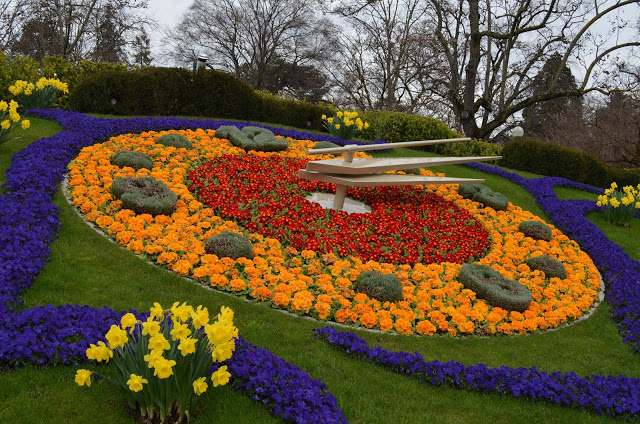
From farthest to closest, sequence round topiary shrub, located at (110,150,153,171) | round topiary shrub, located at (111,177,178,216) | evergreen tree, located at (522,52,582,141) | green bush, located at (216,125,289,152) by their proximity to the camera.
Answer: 1. evergreen tree, located at (522,52,582,141)
2. green bush, located at (216,125,289,152)
3. round topiary shrub, located at (110,150,153,171)
4. round topiary shrub, located at (111,177,178,216)

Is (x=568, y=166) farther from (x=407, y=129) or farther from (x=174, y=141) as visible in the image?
(x=174, y=141)

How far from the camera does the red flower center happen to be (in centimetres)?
631

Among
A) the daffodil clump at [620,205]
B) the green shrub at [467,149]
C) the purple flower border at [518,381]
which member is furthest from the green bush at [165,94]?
the purple flower border at [518,381]

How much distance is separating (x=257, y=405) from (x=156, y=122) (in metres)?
7.74

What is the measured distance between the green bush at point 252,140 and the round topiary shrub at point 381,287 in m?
4.90

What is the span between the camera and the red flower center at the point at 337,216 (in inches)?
249

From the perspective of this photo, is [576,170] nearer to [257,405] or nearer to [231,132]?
[231,132]

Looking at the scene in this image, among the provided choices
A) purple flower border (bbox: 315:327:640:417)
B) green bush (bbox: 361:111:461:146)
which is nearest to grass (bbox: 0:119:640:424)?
purple flower border (bbox: 315:327:640:417)

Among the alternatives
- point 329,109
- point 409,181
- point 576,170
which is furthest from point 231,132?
point 576,170

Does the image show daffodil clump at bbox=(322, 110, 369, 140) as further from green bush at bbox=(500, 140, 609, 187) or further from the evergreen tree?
the evergreen tree

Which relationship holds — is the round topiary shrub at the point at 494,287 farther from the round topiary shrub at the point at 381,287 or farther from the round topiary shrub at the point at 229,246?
the round topiary shrub at the point at 229,246

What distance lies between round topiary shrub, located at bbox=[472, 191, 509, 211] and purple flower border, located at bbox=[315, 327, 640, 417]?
16.0 ft

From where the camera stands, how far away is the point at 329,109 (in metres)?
14.0

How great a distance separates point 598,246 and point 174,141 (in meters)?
7.10
